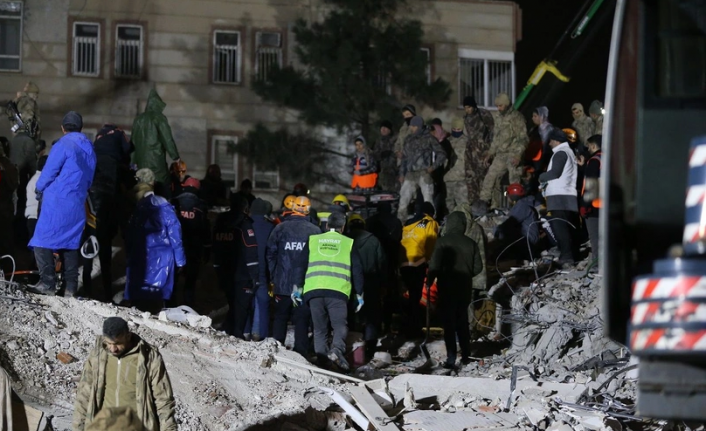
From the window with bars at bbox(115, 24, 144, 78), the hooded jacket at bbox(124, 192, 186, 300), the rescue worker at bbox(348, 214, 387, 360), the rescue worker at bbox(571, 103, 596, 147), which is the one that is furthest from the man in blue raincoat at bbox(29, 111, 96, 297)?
the window with bars at bbox(115, 24, 144, 78)

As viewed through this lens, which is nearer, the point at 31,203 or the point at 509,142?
the point at 31,203

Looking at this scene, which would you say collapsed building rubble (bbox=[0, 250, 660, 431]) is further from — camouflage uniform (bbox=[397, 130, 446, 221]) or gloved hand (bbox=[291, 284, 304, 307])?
camouflage uniform (bbox=[397, 130, 446, 221])

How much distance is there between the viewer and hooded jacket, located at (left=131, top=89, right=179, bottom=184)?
17.2 m

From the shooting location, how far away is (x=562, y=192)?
53.9 feet

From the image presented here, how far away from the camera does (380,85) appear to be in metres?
29.2

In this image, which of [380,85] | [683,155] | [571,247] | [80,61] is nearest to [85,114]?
[80,61]

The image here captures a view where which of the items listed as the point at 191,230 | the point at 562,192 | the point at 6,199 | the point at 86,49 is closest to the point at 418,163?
the point at 562,192

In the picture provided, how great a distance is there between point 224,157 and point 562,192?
16142 millimetres

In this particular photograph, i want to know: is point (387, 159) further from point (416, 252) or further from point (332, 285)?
point (332, 285)

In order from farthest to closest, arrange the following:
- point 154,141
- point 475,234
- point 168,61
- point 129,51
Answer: point 168,61 → point 129,51 → point 154,141 → point 475,234

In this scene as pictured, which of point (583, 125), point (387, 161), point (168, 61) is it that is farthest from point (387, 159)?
point (168, 61)

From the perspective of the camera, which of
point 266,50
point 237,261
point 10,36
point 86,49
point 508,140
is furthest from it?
point 266,50

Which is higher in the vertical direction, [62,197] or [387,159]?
[387,159]

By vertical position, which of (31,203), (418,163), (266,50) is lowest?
(31,203)
